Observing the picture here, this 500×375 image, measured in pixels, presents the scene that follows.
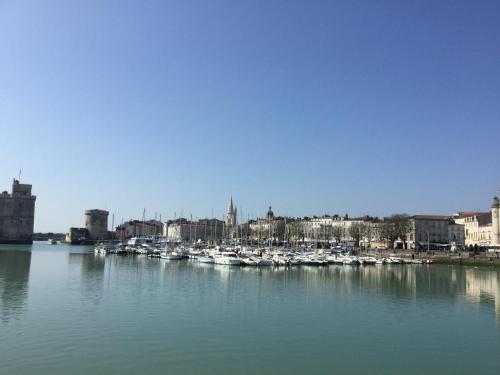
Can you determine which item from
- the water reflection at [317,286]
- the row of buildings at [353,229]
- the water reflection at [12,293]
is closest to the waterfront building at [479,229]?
the row of buildings at [353,229]

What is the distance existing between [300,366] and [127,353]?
6.35m

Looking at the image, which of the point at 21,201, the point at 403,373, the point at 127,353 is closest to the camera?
the point at 403,373

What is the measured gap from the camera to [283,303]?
99.7ft

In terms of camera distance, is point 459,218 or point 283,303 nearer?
point 283,303

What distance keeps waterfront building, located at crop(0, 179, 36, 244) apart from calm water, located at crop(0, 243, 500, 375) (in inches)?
4744

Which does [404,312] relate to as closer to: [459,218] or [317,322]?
[317,322]

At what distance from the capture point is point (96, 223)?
181 meters

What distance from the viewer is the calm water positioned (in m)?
16.6

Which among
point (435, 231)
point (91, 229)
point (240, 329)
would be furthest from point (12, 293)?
point (91, 229)

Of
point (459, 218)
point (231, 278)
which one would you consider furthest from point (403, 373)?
point (459, 218)

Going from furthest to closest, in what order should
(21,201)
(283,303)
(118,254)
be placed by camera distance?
1. (21,201)
2. (118,254)
3. (283,303)

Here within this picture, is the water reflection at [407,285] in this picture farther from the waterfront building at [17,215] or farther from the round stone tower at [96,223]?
→ the round stone tower at [96,223]

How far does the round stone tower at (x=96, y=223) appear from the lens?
7092 inches

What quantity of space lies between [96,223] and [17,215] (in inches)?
1430
